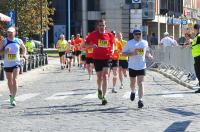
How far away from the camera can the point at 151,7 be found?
3068 inches

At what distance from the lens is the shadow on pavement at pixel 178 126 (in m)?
10.6

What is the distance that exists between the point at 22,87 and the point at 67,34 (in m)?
59.9

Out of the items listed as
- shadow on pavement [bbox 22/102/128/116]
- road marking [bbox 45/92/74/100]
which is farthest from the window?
shadow on pavement [bbox 22/102/128/116]

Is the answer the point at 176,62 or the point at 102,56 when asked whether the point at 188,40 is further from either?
the point at 102,56

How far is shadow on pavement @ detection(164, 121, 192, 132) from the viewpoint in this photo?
1061cm

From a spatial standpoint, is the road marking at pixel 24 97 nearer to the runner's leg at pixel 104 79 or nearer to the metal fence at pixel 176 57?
the runner's leg at pixel 104 79

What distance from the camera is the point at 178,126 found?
11062 mm

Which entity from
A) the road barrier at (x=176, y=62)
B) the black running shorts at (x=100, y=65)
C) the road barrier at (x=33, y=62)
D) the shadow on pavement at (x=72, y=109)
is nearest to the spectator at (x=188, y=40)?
the road barrier at (x=176, y=62)

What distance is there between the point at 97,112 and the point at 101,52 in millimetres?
2210

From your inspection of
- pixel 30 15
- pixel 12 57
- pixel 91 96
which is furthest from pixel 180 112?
pixel 30 15

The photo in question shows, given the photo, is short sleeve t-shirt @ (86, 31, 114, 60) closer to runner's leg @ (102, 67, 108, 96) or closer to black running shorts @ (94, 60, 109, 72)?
black running shorts @ (94, 60, 109, 72)

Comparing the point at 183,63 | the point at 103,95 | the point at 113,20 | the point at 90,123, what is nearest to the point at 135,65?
the point at 103,95

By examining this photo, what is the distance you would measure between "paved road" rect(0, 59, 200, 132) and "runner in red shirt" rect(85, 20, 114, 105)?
55 cm

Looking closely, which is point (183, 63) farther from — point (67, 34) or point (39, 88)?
point (67, 34)
